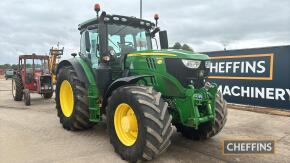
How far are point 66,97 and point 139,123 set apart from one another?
3.55m

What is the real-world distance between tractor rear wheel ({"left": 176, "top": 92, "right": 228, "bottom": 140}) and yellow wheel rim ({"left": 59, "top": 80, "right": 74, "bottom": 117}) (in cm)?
295

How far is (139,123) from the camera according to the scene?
4.91m

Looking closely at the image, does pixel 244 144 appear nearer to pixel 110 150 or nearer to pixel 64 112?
pixel 110 150

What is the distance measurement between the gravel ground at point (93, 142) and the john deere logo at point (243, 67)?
84.3 inches

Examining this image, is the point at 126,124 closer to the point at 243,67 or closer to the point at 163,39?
the point at 163,39

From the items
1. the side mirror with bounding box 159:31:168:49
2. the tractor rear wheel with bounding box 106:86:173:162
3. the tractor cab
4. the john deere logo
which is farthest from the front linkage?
the john deere logo

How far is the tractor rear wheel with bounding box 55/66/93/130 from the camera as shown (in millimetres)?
6809

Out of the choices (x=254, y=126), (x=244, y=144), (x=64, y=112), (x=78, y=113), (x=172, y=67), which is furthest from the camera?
(x=254, y=126)

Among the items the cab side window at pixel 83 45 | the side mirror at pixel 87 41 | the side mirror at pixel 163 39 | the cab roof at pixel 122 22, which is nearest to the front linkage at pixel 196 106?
the side mirror at pixel 163 39

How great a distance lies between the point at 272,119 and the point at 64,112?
6.03 m

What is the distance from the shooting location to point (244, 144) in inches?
244

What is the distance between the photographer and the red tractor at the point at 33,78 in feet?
42.9

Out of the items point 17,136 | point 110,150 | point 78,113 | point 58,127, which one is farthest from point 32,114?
point 110,150

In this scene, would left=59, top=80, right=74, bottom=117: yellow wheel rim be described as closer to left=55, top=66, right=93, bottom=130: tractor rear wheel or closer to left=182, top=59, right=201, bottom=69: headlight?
left=55, top=66, right=93, bottom=130: tractor rear wheel
